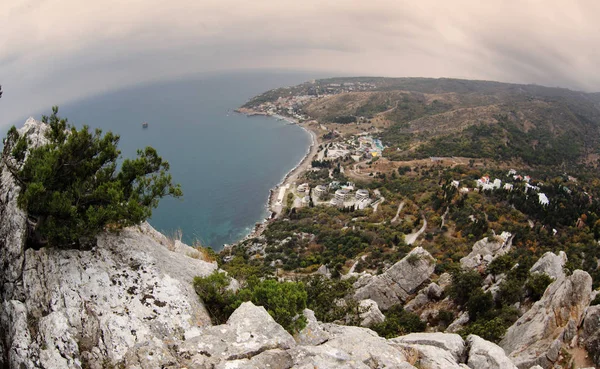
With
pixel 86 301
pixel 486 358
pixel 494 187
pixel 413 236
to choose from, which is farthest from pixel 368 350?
pixel 494 187

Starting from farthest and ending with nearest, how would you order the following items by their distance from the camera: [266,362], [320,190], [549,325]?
[320,190], [549,325], [266,362]

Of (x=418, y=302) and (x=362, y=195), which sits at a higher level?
(x=418, y=302)

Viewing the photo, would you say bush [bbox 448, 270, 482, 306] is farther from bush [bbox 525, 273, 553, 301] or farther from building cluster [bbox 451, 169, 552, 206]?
building cluster [bbox 451, 169, 552, 206]

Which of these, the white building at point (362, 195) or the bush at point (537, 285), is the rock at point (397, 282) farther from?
the white building at point (362, 195)

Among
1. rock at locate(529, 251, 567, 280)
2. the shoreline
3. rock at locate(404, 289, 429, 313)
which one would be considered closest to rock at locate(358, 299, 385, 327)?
rock at locate(404, 289, 429, 313)

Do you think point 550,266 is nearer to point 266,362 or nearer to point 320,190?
point 266,362

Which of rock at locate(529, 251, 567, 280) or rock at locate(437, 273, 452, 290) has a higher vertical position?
rock at locate(529, 251, 567, 280)

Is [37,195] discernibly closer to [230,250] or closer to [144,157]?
[144,157]

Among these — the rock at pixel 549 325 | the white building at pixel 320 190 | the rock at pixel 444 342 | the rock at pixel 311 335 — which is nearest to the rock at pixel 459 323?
the rock at pixel 549 325
